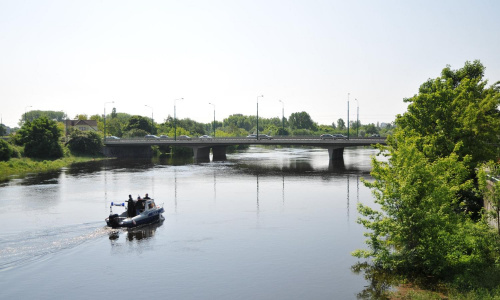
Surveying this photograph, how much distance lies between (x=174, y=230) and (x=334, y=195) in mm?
24137

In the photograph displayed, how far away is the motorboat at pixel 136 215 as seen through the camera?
38.0 meters

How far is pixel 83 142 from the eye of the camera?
11456 cm

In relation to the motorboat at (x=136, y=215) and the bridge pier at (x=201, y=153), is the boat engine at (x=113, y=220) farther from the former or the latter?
the bridge pier at (x=201, y=153)

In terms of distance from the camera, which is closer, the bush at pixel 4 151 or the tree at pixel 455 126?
the tree at pixel 455 126

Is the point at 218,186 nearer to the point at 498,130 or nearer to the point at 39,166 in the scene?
the point at 498,130

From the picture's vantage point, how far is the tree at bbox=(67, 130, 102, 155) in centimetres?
11388

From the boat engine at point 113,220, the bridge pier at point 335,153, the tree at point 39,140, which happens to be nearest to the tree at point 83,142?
the tree at point 39,140

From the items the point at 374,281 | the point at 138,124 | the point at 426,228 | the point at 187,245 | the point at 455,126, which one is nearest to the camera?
the point at 426,228

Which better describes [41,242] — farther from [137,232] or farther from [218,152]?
[218,152]

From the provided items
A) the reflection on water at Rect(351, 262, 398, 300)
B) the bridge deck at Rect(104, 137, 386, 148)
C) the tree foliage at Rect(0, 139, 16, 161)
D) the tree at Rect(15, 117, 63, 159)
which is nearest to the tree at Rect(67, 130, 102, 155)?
the bridge deck at Rect(104, 137, 386, 148)

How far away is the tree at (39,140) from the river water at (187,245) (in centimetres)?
3859

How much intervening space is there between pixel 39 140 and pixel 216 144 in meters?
39.2

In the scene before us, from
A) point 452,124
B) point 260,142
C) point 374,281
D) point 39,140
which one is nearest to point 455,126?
point 452,124

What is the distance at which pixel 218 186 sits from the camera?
64.5 meters
